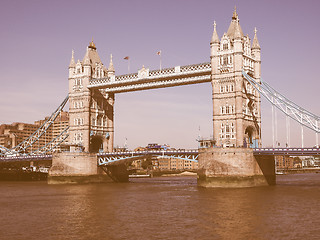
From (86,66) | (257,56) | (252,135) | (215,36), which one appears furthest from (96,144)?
(257,56)

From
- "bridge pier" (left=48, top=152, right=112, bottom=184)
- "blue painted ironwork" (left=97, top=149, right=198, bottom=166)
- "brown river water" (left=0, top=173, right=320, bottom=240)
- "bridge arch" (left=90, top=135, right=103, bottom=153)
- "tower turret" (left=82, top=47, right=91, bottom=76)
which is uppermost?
"tower turret" (left=82, top=47, right=91, bottom=76)

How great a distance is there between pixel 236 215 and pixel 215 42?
40.7 metres

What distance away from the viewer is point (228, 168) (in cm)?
5919

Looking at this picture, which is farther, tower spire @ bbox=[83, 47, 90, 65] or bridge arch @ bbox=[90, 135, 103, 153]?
bridge arch @ bbox=[90, 135, 103, 153]

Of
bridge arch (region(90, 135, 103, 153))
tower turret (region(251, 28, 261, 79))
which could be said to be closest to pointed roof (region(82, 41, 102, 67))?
bridge arch (region(90, 135, 103, 153))

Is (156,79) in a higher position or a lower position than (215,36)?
lower

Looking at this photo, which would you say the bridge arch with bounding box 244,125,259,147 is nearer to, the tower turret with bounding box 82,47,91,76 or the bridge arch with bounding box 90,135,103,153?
the bridge arch with bounding box 90,135,103,153

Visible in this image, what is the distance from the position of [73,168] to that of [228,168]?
3114 cm

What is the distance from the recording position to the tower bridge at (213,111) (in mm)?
59844

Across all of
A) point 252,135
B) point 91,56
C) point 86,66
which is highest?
point 91,56

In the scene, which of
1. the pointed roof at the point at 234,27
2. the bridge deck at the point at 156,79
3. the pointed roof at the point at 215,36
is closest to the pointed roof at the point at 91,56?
the bridge deck at the point at 156,79

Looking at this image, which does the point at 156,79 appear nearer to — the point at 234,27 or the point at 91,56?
the point at 234,27

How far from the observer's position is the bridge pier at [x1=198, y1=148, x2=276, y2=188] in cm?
5900

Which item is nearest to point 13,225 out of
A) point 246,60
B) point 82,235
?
point 82,235
